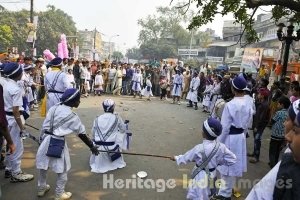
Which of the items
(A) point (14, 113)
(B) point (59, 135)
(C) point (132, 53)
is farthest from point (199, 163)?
(C) point (132, 53)

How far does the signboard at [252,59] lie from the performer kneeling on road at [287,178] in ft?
60.5

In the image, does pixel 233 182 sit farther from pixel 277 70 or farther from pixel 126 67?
pixel 126 67

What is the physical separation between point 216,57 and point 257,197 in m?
62.0

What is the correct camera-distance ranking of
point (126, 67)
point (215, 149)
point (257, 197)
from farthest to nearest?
point (126, 67), point (215, 149), point (257, 197)

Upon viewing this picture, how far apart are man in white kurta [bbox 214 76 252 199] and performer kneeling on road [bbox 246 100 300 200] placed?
11.0 feet

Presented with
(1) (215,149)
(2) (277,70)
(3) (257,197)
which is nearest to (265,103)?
(1) (215,149)

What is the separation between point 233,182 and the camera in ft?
18.1

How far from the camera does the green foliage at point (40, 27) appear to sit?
169 feet

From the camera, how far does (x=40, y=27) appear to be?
5609cm

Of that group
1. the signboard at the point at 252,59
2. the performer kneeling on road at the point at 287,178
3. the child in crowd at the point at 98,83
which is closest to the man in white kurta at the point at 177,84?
the child in crowd at the point at 98,83

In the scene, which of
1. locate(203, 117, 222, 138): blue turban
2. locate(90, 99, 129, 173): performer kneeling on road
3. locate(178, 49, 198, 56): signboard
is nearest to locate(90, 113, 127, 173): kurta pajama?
locate(90, 99, 129, 173): performer kneeling on road

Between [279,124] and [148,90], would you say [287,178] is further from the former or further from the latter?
[148,90]

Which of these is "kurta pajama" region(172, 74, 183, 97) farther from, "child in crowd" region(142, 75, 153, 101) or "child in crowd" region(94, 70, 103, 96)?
"child in crowd" region(94, 70, 103, 96)

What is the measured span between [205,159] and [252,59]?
16.9 meters
